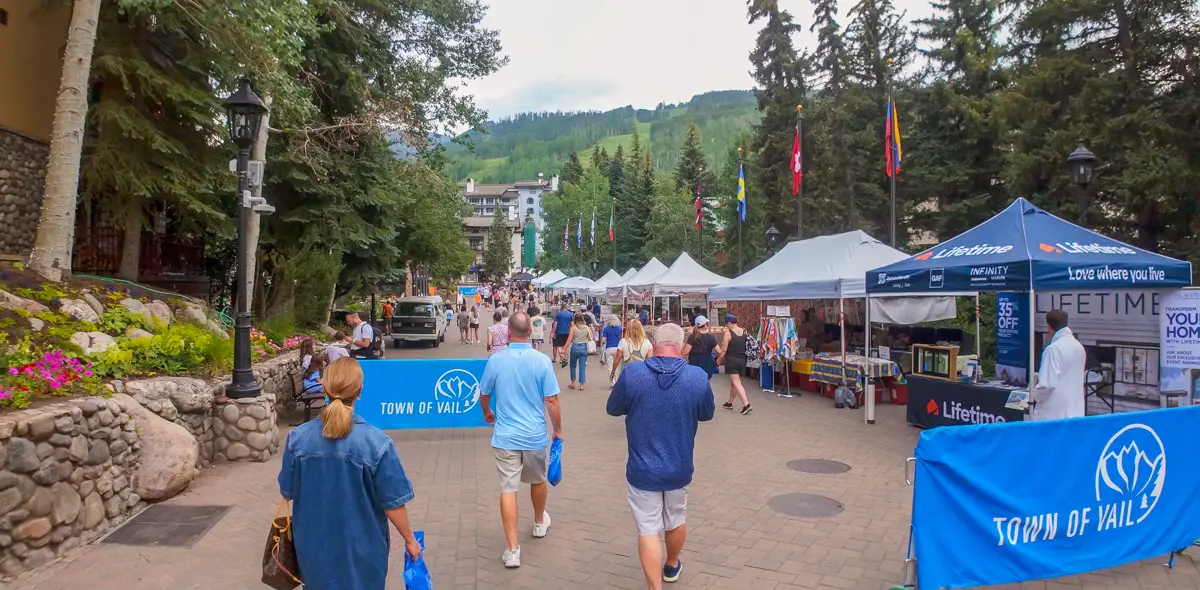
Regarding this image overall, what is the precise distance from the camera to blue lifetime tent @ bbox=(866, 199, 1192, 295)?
7.59 metres

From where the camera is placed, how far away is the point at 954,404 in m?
9.20

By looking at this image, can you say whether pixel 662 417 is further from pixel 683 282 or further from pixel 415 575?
pixel 683 282

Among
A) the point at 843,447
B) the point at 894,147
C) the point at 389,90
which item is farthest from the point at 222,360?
the point at 894,147

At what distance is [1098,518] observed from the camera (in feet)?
14.2

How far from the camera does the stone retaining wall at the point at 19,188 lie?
12.3m

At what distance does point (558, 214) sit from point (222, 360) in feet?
220

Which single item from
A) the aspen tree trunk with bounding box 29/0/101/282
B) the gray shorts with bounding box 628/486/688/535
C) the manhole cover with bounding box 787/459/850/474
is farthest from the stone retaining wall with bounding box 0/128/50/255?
the manhole cover with bounding box 787/459/850/474

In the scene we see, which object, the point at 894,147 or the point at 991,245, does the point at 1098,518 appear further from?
the point at 894,147

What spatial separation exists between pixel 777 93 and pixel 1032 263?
2629 centimetres

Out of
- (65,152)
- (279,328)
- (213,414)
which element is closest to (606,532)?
(213,414)

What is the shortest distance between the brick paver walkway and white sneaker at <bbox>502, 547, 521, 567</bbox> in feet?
0.20

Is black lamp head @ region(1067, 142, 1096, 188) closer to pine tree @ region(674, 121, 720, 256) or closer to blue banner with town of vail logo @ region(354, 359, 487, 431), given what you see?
blue banner with town of vail logo @ region(354, 359, 487, 431)

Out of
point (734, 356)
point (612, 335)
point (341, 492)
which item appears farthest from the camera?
point (612, 335)

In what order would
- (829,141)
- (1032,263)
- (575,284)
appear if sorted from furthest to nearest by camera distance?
(575,284)
(829,141)
(1032,263)
